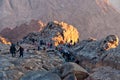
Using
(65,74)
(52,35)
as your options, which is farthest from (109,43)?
(52,35)

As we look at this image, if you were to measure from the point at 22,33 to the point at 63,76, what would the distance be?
516ft

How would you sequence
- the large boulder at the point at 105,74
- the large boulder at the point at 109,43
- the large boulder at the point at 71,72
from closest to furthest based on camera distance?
the large boulder at the point at 71,72
the large boulder at the point at 105,74
the large boulder at the point at 109,43

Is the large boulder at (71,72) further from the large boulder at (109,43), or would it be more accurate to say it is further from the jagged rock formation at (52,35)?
the jagged rock formation at (52,35)

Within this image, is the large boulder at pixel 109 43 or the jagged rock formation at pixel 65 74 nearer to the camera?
the jagged rock formation at pixel 65 74

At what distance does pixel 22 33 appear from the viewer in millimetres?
186500

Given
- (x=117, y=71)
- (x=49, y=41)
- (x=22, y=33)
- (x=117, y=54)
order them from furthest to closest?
1. (x=22, y=33)
2. (x=49, y=41)
3. (x=117, y=54)
4. (x=117, y=71)

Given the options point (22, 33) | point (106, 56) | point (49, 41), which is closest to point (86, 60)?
point (106, 56)

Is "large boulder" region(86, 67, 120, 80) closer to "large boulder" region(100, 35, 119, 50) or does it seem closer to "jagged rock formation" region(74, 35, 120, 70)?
"jagged rock formation" region(74, 35, 120, 70)

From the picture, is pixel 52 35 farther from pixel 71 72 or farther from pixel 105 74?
pixel 71 72

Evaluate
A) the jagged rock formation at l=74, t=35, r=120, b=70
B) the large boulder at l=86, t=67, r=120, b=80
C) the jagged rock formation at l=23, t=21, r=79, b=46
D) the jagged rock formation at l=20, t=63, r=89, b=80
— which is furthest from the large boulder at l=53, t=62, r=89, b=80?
the jagged rock formation at l=23, t=21, r=79, b=46

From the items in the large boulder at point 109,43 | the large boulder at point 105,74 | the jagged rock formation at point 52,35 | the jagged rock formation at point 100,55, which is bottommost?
the large boulder at point 105,74

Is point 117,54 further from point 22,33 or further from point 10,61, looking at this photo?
point 22,33

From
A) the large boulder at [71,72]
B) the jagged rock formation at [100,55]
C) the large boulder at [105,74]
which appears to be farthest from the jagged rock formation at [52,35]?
the large boulder at [71,72]

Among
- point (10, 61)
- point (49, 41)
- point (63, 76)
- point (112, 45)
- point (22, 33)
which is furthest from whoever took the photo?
point (22, 33)
